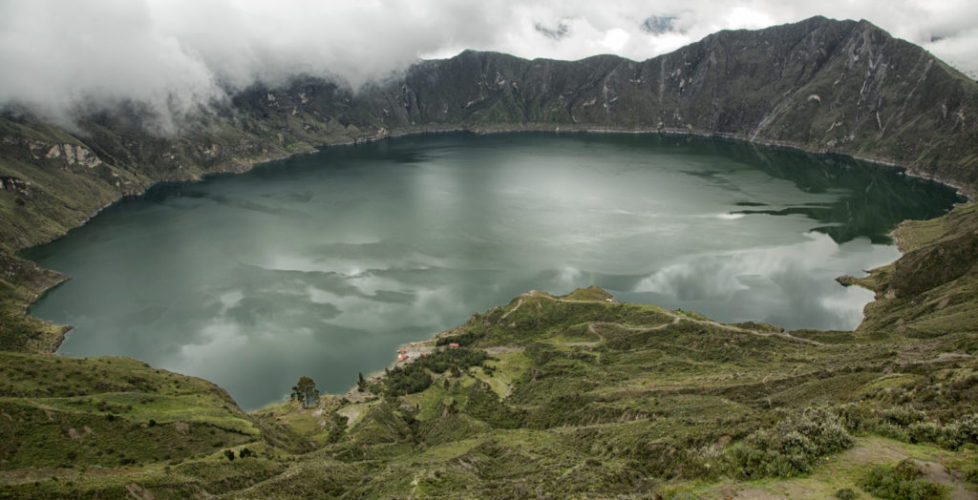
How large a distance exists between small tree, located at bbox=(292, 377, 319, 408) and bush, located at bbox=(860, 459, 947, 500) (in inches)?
2908

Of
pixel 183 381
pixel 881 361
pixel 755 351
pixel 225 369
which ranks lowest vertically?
pixel 225 369

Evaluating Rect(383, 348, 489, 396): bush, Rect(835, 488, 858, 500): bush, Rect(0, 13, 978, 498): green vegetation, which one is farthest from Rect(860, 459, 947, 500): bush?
Rect(383, 348, 489, 396): bush

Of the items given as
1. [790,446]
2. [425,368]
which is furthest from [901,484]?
[425,368]

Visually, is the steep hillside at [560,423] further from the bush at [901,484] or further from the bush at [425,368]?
the bush at [425,368]

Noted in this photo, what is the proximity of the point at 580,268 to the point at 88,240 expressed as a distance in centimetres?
15823

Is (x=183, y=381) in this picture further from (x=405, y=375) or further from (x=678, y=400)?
(x=678, y=400)

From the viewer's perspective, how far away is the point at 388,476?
43781mm

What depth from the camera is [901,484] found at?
21.0 meters

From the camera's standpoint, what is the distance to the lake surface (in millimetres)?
98812

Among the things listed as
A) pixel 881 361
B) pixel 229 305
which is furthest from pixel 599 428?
pixel 229 305

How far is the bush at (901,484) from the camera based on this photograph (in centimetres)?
2009

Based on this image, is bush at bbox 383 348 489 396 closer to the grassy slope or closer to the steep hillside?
the steep hillside

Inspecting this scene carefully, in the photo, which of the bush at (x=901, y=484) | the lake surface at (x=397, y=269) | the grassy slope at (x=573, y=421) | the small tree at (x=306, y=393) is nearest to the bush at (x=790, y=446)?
the grassy slope at (x=573, y=421)

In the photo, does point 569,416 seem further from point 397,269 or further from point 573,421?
point 397,269
